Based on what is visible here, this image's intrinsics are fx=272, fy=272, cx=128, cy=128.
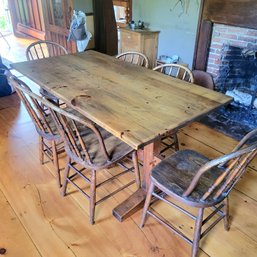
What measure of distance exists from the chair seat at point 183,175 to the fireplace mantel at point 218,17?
1.84m

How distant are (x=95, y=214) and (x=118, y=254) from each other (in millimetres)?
336

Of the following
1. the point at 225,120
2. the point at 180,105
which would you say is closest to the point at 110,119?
the point at 180,105

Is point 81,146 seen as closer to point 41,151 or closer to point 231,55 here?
point 41,151

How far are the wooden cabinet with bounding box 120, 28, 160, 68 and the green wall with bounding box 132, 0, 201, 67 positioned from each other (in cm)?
10

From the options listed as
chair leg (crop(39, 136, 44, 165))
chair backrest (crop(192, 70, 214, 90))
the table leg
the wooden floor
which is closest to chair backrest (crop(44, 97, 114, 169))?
the table leg

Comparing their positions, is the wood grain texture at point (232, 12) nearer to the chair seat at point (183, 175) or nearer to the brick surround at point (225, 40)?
the brick surround at point (225, 40)

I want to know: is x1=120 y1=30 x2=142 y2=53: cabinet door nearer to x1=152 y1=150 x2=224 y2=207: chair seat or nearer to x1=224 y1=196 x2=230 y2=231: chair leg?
x1=152 y1=150 x2=224 y2=207: chair seat

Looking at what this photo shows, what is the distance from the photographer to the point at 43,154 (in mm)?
2250

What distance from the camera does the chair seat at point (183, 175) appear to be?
1.37 metres

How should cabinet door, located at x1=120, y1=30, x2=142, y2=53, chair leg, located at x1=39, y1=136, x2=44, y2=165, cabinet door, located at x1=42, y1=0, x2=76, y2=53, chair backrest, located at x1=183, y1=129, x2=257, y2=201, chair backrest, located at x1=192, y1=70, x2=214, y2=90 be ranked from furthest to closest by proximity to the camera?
1. cabinet door, located at x1=120, y1=30, x2=142, y2=53
2. cabinet door, located at x1=42, y1=0, x2=76, y2=53
3. chair backrest, located at x1=192, y1=70, x2=214, y2=90
4. chair leg, located at x1=39, y1=136, x2=44, y2=165
5. chair backrest, located at x1=183, y1=129, x2=257, y2=201

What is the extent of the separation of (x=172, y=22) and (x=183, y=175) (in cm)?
293

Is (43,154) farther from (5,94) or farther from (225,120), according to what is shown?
(225,120)

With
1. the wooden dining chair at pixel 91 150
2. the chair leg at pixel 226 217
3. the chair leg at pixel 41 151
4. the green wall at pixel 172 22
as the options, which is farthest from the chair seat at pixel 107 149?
the green wall at pixel 172 22

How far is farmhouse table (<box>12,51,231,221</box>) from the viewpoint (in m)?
1.39
